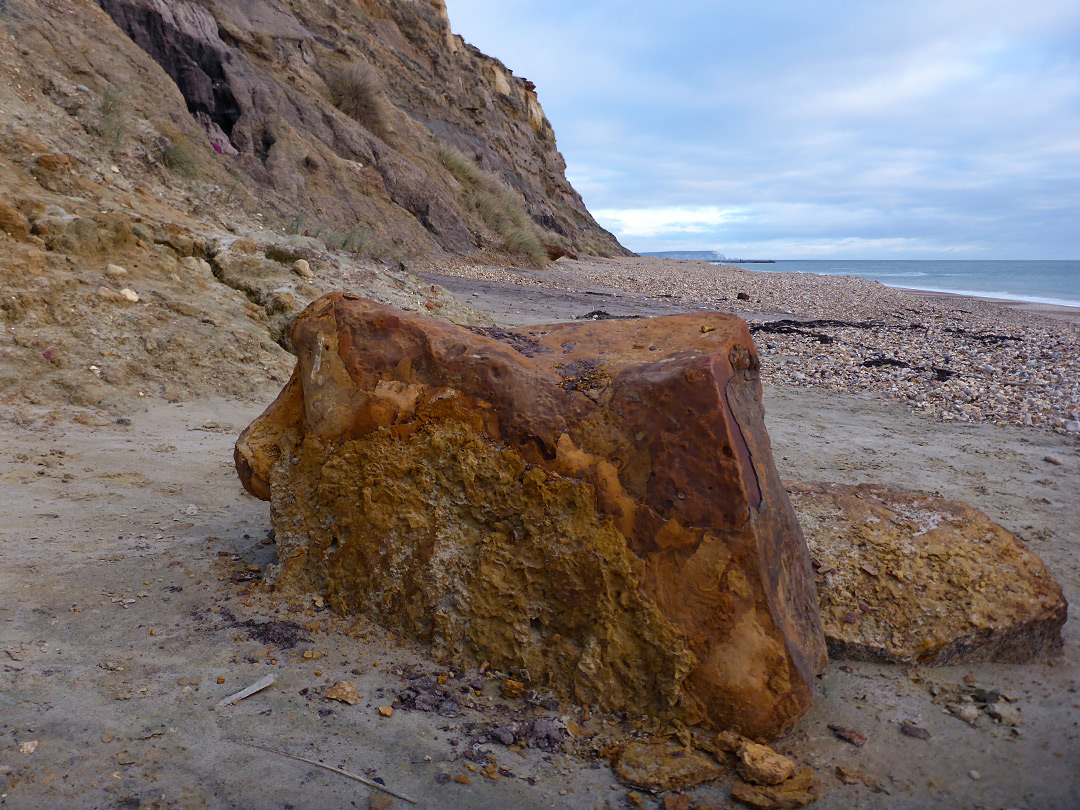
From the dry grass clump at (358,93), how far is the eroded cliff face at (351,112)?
3cm

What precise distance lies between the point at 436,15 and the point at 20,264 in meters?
20.2

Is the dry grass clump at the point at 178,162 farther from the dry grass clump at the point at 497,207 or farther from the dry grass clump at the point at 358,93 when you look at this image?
the dry grass clump at the point at 497,207

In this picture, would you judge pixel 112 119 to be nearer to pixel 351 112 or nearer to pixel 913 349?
pixel 351 112

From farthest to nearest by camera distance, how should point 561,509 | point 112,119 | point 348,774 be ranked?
point 112,119
point 561,509
point 348,774

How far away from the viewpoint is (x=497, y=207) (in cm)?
1714

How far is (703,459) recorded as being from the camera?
1952 mm

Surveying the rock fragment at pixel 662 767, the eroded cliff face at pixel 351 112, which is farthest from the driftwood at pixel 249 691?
the eroded cliff face at pixel 351 112

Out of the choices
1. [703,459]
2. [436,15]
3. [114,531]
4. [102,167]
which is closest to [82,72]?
[102,167]

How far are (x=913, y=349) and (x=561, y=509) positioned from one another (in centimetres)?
793

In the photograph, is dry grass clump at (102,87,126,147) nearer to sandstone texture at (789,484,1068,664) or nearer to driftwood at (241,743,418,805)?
driftwood at (241,743,418,805)

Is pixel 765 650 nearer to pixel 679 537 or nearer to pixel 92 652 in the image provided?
pixel 679 537

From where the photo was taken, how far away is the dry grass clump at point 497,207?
52.9 feet

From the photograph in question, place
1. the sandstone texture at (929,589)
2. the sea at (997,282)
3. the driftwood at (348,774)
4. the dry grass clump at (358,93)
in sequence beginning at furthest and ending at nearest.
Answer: the sea at (997,282) < the dry grass clump at (358,93) < the sandstone texture at (929,589) < the driftwood at (348,774)

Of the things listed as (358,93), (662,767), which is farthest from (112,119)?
(358,93)
